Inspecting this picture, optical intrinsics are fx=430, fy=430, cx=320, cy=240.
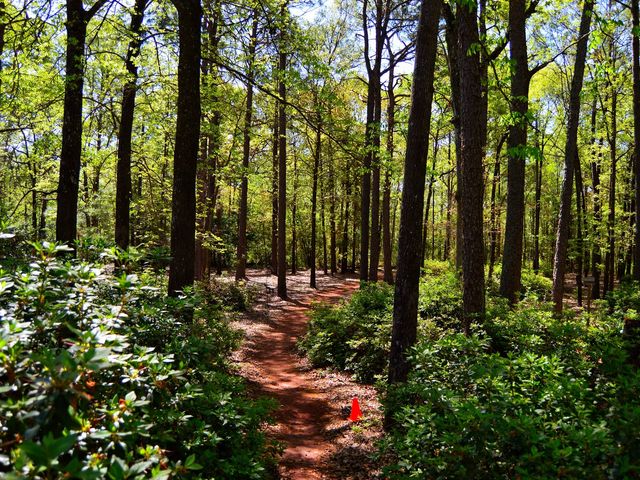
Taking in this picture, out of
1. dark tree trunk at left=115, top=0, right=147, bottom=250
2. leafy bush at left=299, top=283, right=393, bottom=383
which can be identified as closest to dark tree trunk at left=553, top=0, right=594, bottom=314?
leafy bush at left=299, top=283, right=393, bottom=383

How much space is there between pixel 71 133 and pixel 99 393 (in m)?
6.96

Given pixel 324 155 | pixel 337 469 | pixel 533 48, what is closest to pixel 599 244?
pixel 533 48

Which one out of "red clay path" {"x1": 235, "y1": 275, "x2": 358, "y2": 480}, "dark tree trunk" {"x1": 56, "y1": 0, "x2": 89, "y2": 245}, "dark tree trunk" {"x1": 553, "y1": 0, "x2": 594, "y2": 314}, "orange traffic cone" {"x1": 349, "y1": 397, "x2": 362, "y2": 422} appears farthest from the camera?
"dark tree trunk" {"x1": 553, "y1": 0, "x2": 594, "y2": 314}

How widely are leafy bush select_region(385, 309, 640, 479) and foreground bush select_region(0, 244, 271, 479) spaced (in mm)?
1614

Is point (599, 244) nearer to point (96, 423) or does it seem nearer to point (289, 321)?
point (289, 321)

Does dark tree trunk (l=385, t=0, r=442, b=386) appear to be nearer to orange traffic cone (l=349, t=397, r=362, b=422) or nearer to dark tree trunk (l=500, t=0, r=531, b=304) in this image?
orange traffic cone (l=349, t=397, r=362, b=422)

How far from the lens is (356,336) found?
978 centimetres

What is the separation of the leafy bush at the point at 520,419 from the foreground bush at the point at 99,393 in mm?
1614

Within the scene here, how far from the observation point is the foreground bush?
180 centimetres

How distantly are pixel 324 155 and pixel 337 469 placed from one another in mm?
23267

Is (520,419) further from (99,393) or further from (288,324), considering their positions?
(288,324)

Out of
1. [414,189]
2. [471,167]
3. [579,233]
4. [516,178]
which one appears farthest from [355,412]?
[579,233]

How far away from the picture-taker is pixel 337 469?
5703 mm

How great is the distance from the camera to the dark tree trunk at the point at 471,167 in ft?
23.6
